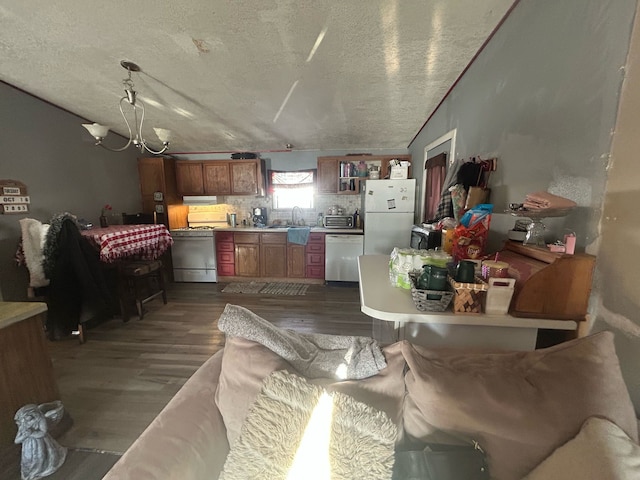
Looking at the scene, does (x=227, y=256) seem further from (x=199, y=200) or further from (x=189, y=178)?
(x=189, y=178)

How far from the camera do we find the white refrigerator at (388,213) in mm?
3328

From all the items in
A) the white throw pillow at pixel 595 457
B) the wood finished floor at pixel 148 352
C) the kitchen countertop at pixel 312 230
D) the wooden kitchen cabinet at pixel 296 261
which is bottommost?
the wood finished floor at pixel 148 352

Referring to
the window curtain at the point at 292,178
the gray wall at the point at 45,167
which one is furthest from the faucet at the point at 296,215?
the gray wall at the point at 45,167

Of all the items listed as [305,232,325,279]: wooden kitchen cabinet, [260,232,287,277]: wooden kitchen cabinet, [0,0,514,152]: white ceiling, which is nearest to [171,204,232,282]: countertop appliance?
[260,232,287,277]: wooden kitchen cabinet

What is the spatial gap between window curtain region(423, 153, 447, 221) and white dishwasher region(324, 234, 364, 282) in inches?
43.3

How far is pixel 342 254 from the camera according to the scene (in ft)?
12.3

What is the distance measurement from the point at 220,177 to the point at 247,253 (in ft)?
4.62

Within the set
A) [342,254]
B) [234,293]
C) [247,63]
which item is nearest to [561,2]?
[247,63]

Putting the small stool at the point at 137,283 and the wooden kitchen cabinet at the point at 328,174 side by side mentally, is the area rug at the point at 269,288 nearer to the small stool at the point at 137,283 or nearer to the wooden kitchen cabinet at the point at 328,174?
the small stool at the point at 137,283

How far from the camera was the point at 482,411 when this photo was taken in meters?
0.68

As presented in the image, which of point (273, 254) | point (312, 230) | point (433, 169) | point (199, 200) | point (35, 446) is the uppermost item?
point (433, 169)

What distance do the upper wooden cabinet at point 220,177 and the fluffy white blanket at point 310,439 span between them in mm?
3766

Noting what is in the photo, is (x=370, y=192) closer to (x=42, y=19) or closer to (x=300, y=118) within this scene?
(x=300, y=118)

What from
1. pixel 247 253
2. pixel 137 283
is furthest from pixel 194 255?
pixel 137 283
